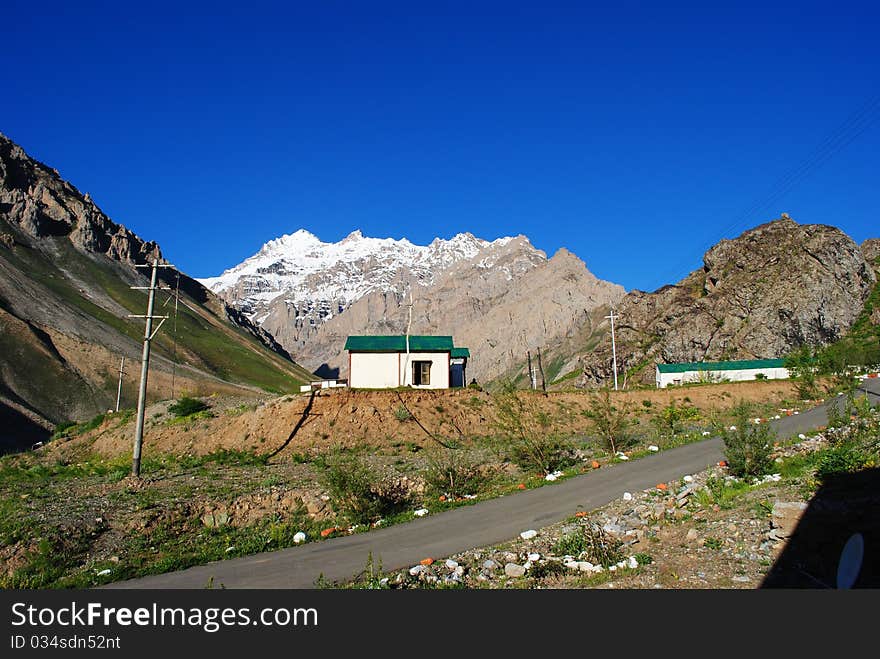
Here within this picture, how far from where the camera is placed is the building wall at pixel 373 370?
43844 mm

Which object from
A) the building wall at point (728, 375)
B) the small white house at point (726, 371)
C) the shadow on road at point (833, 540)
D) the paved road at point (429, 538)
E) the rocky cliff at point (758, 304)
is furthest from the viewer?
the rocky cliff at point (758, 304)

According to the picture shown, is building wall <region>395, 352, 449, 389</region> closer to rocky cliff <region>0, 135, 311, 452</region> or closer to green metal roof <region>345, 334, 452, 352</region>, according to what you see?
green metal roof <region>345, 334, 452, 352</region>

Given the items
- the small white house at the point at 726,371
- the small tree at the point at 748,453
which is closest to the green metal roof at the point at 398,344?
the small tree at the point at 748,453

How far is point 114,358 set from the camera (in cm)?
9256

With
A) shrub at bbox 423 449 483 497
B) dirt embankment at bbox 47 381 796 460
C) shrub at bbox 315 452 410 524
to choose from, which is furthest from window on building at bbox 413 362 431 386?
shrub at bbox 315 452 410 524

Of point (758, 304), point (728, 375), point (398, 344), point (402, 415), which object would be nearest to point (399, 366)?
point (398, 344)

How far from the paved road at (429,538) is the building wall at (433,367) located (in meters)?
26.2

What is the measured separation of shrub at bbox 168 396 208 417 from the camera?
122ft

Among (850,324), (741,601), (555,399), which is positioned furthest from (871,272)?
(741,601)

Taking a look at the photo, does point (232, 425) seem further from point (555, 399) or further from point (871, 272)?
point (871, 272)

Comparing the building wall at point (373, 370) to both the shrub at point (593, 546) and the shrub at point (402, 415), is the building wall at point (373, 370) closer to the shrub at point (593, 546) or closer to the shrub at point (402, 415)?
the shrub at point (402, 415)

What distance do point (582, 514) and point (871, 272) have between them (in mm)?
109414

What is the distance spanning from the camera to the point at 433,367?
145 ft

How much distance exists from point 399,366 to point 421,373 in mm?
1842
